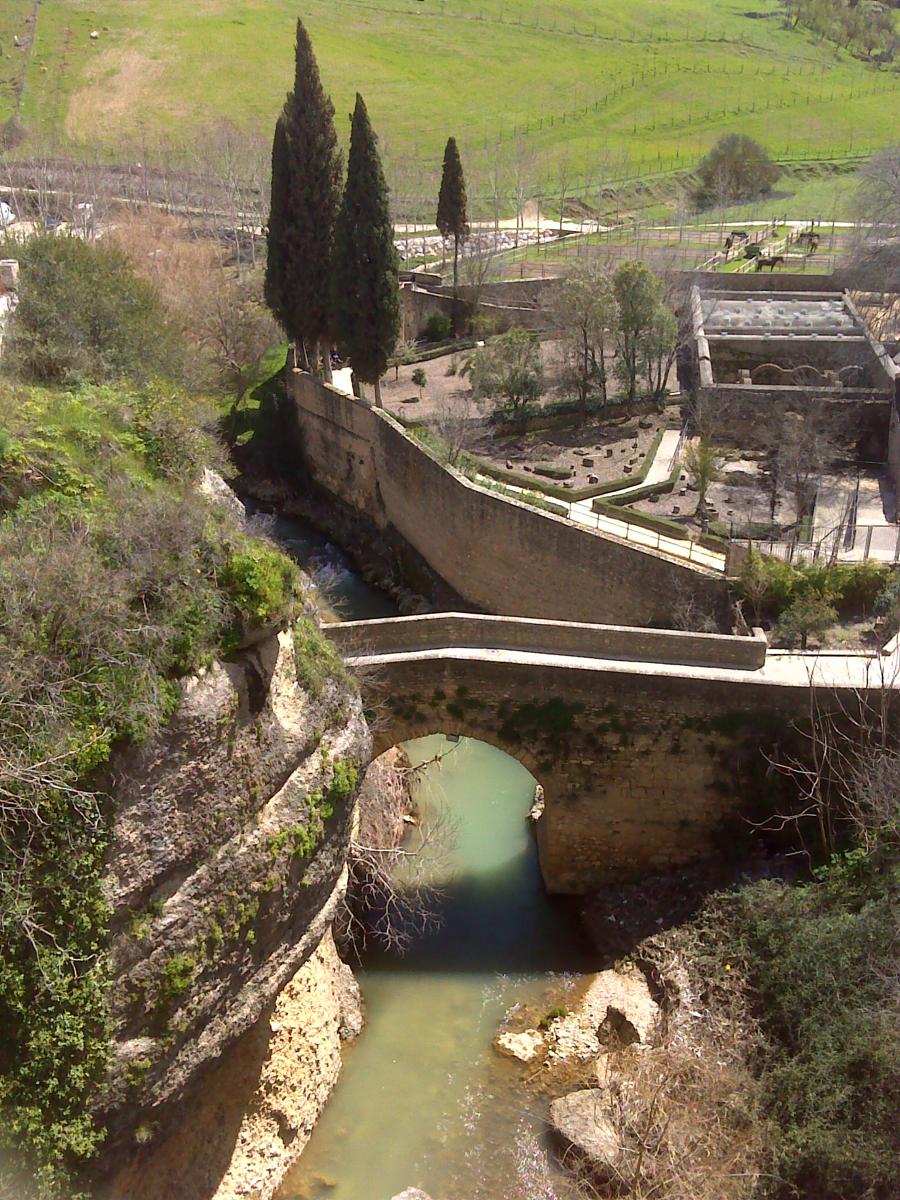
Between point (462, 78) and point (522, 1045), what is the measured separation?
88502 millimetres

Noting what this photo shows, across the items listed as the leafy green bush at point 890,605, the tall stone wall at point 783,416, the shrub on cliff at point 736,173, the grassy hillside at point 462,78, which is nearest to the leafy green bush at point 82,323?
the tall stone wall at point 783,416

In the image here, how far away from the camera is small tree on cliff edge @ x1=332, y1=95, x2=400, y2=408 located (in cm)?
2969

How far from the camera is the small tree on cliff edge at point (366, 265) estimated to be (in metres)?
29.7

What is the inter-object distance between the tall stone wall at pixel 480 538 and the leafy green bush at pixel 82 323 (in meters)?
7.30

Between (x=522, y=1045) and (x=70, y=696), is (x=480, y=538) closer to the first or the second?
(x=522, y=1045)

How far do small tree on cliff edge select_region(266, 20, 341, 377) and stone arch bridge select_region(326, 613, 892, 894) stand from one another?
18.2 m

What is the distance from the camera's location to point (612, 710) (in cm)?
1839

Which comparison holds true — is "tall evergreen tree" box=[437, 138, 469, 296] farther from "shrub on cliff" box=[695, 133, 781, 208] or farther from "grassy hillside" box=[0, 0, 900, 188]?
"grassy hillside" box=[0, 0, 900, 188]

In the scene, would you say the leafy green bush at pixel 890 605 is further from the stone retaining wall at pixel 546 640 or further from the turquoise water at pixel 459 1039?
the turquoise water at pixel 459 1039

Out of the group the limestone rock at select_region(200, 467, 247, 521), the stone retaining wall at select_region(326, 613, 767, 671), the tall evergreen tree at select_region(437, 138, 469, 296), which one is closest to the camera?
the limestone rock at select_region(200, 467, 247, 521)

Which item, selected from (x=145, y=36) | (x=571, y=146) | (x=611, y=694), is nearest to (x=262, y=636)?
(x=611, y=694)

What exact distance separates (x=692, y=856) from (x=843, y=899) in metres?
3.51

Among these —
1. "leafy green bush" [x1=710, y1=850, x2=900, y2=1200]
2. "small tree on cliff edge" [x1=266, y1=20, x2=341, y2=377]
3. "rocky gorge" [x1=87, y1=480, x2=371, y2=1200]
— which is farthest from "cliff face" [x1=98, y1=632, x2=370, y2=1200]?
"small tree on cliff edge" [x1=266, y1=20, x2=341, y2=377]

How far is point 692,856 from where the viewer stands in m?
19.5
